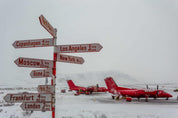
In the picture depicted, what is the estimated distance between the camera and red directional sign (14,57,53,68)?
4512 millimetres

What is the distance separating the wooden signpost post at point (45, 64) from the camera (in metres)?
4.13

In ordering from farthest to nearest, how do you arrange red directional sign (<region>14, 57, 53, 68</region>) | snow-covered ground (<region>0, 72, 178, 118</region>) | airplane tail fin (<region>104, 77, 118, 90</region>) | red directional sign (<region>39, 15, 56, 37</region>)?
airplane tail fin (<region>104, 77, 118, 90</region>), snow-covered ground (<region>0, 72, 178, 118</region>), red directional sign (<region>14, 57, 53, 68</region>), red directional sign (<region>39, 15, 56, 37</region>)

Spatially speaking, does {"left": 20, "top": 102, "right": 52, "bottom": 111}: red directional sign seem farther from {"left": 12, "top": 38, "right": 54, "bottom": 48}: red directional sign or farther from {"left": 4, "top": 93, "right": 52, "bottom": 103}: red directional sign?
{"left": 12, "top": 38, "right": 54, "bottom": 48}: red directional sign

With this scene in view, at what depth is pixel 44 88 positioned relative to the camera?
436 cm

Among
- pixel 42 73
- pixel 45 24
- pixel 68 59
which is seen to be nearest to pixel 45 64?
pixel 42 73

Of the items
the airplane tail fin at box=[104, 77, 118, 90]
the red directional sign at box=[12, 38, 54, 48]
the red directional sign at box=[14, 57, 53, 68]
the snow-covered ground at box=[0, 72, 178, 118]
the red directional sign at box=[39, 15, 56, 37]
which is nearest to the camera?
the red directional sign at box=[39, 15, 56, 37]

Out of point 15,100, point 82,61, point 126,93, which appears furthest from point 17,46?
point 126,93

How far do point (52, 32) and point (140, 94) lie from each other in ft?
60.5

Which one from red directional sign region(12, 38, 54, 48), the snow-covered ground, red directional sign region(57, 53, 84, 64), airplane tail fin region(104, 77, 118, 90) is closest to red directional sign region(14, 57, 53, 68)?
red directional sign region(57, 53, 84, 64)

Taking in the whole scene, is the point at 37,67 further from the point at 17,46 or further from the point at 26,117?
the point at 26,117

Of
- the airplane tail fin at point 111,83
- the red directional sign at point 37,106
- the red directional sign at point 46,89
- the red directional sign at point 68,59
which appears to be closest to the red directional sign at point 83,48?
the red directional sign at point 68,59

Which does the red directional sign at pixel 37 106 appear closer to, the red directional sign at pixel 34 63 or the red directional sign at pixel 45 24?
the red directional sign at pixel 34 63

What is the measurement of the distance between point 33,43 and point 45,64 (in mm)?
Result: 993

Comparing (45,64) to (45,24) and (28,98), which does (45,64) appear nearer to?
(28,98)
